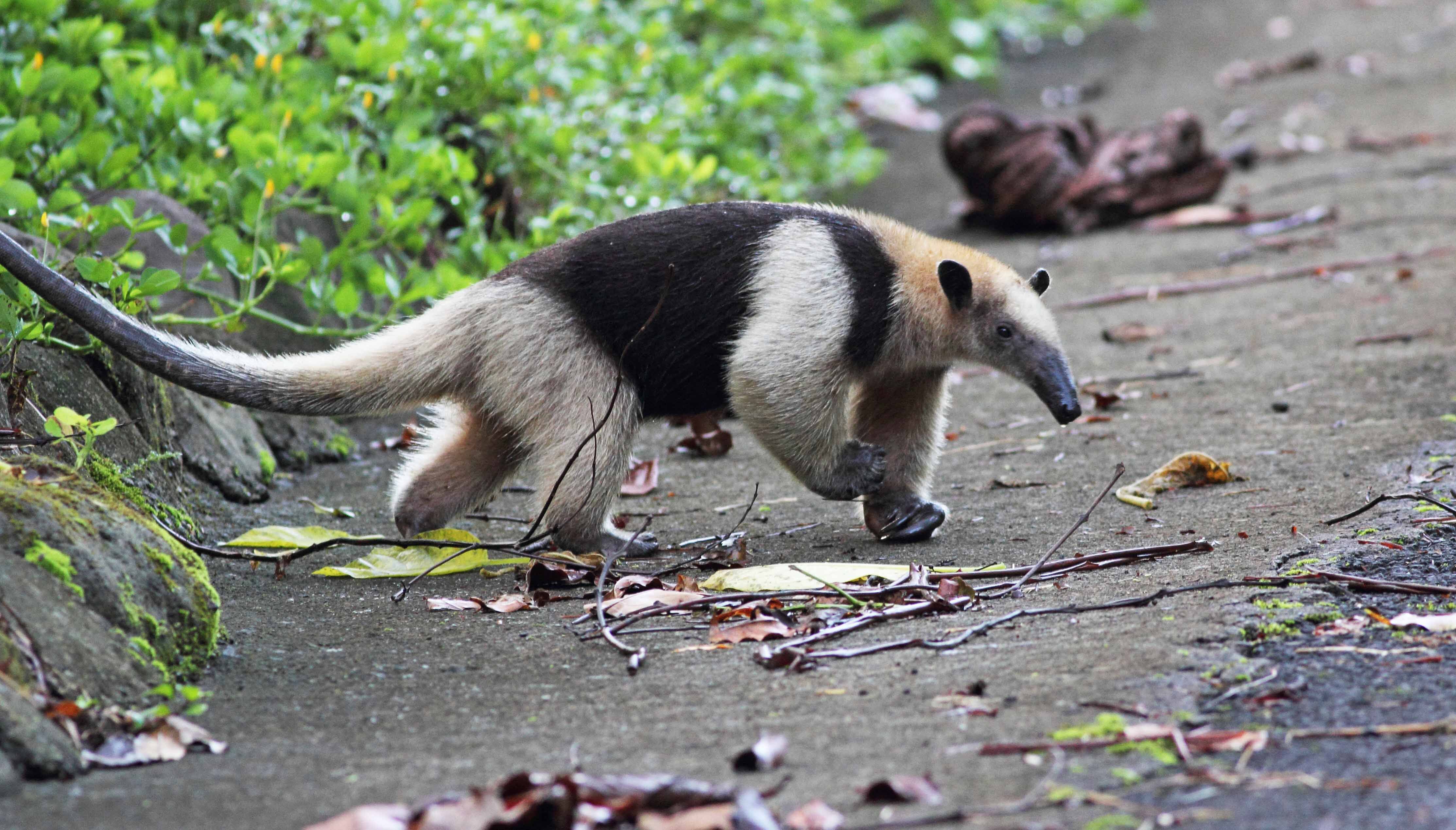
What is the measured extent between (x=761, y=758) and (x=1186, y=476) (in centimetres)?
262

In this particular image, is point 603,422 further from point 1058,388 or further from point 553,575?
point 1058,388

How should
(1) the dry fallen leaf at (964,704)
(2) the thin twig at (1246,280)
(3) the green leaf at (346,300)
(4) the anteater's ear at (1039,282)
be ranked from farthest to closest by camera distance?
(2) the thin twig at (1246,280)
(3) the green leaf at (346,300)
(4) the anteater's ear at (1039,282)
(1) the dry fallen leaf at (964,704)

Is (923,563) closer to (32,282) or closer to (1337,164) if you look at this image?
(32,282)

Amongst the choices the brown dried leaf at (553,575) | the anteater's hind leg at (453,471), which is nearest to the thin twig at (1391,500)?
the brown dried leaf at (553,575)

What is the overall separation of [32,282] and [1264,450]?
3.91m

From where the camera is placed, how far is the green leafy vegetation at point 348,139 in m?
4.86

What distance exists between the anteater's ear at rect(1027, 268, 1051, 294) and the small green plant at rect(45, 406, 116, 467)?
2.93m

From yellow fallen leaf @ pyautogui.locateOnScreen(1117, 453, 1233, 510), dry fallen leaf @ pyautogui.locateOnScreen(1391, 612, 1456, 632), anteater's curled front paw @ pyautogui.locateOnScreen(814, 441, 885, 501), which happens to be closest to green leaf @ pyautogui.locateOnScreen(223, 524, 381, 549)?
anteater's curled front paw @ pyautogui.locateOnScreen(814, 441, 885, 501)

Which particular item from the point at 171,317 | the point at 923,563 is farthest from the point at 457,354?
the point at 923,563

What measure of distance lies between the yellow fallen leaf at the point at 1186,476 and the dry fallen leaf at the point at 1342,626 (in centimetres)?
151

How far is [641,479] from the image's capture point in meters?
5.30

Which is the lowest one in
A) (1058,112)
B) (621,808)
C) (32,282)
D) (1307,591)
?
(1058,112)

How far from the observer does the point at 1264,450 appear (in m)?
4.89

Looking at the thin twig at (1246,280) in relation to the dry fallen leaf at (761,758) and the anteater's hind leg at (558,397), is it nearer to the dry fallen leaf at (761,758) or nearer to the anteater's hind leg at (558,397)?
the anteater's hind leg at (558,397)
